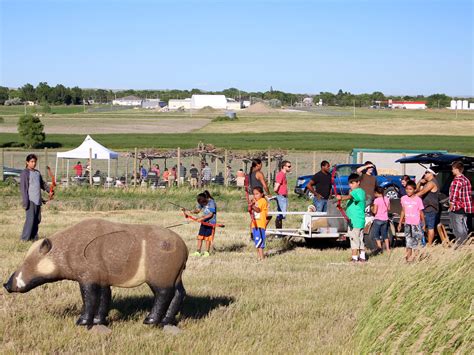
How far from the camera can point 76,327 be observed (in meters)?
9.58

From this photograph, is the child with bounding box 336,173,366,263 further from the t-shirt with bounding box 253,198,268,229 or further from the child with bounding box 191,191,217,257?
the child with bounding box 191,191,217,257

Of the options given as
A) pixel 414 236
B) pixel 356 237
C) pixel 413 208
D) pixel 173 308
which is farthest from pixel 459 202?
pixel 173 308

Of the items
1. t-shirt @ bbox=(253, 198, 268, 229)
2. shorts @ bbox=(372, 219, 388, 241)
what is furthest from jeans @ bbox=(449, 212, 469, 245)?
t-shirt @ bbox=(253, 198, 268, 229)

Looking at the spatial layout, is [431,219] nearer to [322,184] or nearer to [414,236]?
[414,236]

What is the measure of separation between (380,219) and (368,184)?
3.89 feet

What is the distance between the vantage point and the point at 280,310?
10766 mm

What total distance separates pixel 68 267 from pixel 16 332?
0.96m

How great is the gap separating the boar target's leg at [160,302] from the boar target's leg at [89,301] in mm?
634

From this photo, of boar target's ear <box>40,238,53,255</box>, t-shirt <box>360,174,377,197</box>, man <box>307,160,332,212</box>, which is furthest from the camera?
man <box>307,160,332,212</box>

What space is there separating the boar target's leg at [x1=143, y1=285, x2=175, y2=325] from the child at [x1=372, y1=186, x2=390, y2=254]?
7.50 m

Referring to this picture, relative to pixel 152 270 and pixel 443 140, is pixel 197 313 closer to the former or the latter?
pixel 152 270

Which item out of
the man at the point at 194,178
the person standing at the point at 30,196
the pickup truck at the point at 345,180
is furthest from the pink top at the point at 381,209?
the man at the point at 194,178

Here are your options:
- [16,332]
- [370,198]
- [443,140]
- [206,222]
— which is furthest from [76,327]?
[443,140]

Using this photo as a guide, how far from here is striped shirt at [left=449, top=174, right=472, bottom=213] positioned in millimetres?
14742
